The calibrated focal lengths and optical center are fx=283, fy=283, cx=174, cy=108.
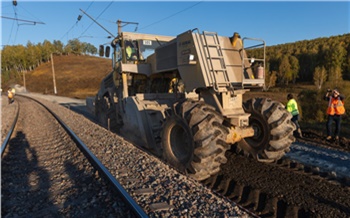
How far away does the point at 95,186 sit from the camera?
5.05 m

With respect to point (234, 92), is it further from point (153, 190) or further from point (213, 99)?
point (153, 190)

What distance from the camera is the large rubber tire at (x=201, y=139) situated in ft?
17.4

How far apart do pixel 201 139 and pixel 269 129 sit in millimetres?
2010

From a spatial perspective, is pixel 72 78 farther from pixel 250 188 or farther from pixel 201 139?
pixel 250 188

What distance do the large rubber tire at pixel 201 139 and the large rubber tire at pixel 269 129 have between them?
1.42 meters

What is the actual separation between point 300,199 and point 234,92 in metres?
2.53

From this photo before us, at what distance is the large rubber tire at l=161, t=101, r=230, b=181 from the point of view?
531cm

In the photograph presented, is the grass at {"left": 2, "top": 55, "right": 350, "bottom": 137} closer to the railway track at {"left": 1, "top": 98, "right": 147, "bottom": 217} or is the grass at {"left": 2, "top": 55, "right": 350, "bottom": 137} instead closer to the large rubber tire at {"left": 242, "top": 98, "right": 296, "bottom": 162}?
the railway track at {"left": 1, "top": 98, "right": 147, "bottom": 217}

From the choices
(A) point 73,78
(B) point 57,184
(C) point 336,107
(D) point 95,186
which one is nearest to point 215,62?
(D) point 95,186

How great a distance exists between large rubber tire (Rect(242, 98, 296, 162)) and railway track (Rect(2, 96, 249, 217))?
7.77 ft

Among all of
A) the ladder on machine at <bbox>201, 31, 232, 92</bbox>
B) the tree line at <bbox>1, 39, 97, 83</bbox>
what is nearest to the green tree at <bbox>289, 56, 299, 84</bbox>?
the ladder on machine at <bbox>201, 31, 232, 92</bbox>

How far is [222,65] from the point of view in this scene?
6.36 meters

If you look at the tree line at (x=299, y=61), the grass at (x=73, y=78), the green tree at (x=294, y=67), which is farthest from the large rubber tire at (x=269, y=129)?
the green tree at (x=294, y=67)

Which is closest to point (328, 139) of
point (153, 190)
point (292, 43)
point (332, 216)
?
point (332, 216)
